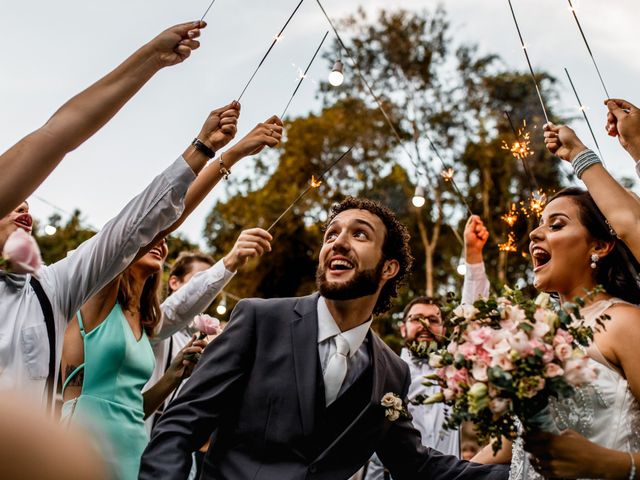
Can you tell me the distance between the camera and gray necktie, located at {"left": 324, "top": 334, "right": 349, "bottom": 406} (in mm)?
3361

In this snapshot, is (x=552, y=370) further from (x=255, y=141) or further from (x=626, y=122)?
(x=255, y=141)

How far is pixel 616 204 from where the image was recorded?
3020 mm

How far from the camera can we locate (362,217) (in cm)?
409

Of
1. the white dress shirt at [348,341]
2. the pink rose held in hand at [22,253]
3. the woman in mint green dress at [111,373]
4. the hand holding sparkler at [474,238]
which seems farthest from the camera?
the hand holding sparkler at [474,238]

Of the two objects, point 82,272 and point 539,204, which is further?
point 539,204

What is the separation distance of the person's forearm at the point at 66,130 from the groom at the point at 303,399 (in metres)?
1.26

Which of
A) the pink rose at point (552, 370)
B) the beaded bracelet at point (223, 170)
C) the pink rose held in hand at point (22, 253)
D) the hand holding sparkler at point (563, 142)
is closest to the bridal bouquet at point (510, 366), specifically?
the pink rose at point (552, 370)

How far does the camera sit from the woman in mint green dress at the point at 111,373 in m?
3.62

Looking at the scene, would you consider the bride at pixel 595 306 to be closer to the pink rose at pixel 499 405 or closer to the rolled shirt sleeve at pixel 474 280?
the pink rose at pixel 499 405

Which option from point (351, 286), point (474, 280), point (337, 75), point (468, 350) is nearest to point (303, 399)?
point (351, 286)

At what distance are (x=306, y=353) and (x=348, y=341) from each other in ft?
0.99

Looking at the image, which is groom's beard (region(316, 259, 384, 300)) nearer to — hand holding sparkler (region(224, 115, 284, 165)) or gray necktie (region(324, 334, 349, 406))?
gray necktie (region(324, 334, 349, 406))

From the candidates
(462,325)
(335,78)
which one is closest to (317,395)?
(462,325)

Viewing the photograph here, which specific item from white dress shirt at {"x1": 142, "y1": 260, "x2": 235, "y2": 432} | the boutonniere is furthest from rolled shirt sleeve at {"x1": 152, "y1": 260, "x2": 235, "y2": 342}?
the boutonniere
